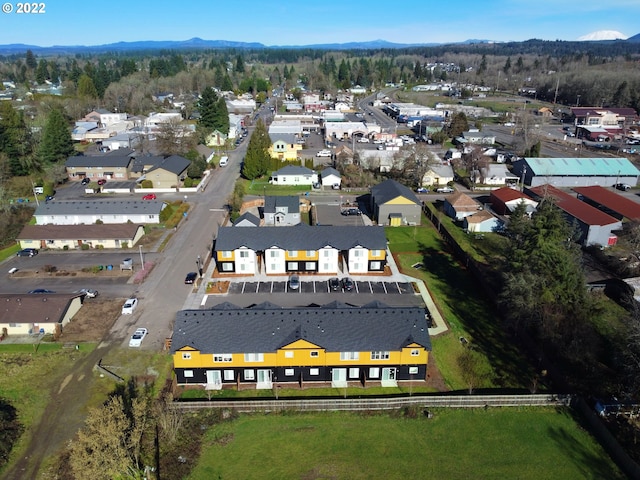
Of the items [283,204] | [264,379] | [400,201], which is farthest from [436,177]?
[264,379]

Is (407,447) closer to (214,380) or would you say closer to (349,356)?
(349,356)

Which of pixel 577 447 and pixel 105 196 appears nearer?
pixel 577 447

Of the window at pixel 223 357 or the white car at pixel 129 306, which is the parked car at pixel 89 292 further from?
the window at pixel 223 357

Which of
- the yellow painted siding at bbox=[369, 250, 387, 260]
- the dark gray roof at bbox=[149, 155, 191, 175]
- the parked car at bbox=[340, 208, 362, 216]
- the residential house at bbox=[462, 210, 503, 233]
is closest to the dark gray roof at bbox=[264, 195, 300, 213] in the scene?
the parked car at bbox=[340, 208, 362, 216]

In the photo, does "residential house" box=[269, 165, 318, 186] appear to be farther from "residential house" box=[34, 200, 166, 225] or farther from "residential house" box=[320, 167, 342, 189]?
"residential house" box=[34, 200, 166, 225]

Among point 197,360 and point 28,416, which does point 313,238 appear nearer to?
point 197,360

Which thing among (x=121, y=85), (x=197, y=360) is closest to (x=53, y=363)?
(x=197, y=360)
